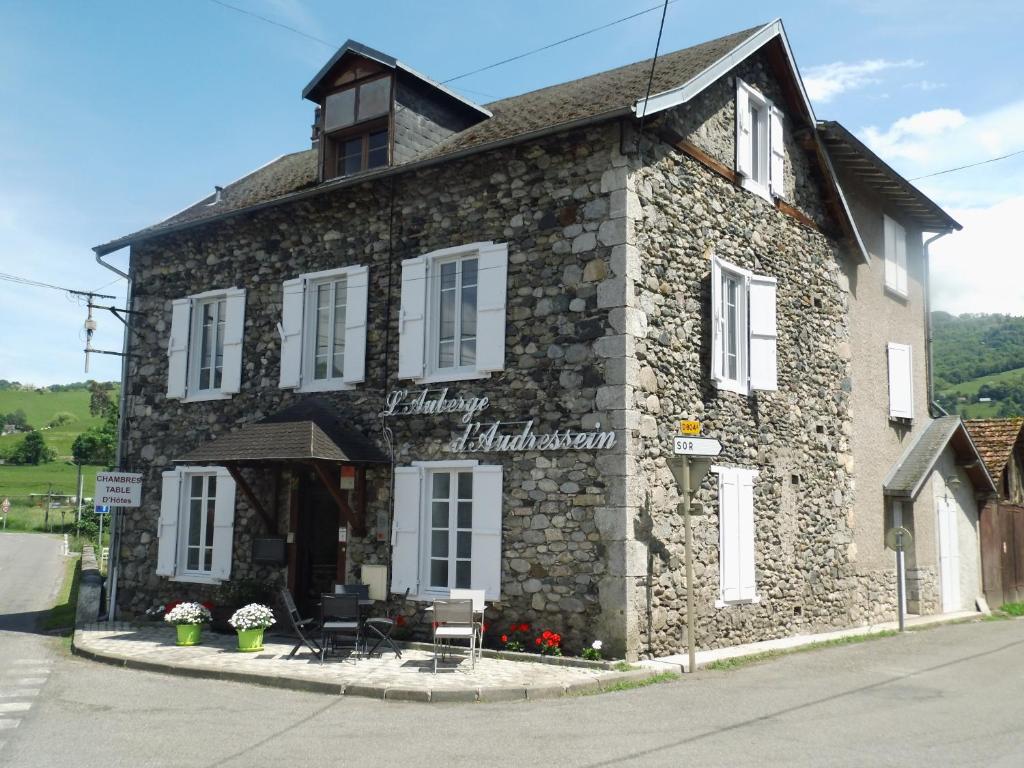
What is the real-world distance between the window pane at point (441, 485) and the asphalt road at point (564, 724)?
3.36m

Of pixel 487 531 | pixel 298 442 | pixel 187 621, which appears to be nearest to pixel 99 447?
pixel 187 621

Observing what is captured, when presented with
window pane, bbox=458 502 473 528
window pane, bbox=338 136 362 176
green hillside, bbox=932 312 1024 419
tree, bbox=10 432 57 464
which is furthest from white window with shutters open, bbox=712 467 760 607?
tree, bbox=10 432 57 464

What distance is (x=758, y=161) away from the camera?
44.1 feet

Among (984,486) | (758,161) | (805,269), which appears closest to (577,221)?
(758,161)

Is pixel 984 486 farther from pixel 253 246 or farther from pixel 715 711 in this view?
pixel 253 246

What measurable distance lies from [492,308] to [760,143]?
4.97m

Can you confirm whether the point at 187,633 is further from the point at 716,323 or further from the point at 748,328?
the point at 748,328

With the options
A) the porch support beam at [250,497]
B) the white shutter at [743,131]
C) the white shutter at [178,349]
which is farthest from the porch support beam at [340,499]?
the white shutter at [743,131]

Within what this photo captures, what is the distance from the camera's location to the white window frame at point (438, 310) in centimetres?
1177

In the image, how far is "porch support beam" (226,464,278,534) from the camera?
494 inches

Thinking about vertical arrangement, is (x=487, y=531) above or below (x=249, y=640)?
above

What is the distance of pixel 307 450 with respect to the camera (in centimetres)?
1124

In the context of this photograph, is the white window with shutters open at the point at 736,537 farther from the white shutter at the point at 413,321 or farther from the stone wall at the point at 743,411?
the white shutter at the point at 413,321

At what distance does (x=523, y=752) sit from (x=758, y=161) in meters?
9.55
